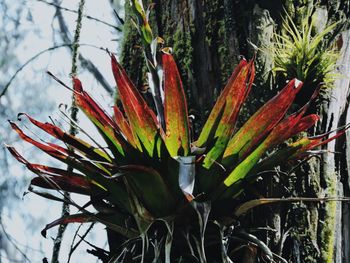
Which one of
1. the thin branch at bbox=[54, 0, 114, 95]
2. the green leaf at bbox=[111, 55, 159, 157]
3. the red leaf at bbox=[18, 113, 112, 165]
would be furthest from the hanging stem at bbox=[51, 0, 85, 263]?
the thin branch at bbox=[54, 0, 114, 95]

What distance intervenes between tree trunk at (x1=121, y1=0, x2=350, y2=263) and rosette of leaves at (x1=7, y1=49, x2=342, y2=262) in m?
0.20

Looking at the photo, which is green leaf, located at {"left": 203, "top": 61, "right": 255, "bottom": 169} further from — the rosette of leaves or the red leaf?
the red leaf

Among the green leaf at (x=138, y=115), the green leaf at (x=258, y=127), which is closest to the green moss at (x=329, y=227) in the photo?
the green leaf at (x=258, y=127)

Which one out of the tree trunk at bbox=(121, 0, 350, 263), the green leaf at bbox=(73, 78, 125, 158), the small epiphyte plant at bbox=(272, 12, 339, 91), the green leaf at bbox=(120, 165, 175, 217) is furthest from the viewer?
the small epiphyte plant at bbox=(272, 12, 339, 91)

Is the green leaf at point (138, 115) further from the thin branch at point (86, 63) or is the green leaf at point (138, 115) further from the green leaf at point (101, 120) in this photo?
the thin branch at point (86, 63)

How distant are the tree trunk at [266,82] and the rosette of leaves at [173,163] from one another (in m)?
0.20

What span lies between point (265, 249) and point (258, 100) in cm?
58

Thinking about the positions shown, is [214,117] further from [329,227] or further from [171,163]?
[329,227]

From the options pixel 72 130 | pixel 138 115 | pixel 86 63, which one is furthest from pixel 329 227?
pixel 86 63

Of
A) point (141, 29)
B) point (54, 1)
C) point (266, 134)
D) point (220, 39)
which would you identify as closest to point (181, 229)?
point (266, 134)

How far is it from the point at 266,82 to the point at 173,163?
636 millimetres

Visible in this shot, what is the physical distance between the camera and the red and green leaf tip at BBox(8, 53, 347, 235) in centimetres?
190

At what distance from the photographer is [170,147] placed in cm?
193

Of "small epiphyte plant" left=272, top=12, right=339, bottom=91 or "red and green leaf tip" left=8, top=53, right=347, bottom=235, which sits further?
A: "small epiphyte plant" left=272, top=12, right=339, bottom=91
